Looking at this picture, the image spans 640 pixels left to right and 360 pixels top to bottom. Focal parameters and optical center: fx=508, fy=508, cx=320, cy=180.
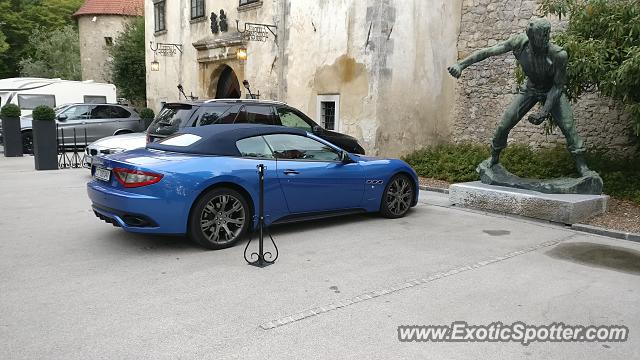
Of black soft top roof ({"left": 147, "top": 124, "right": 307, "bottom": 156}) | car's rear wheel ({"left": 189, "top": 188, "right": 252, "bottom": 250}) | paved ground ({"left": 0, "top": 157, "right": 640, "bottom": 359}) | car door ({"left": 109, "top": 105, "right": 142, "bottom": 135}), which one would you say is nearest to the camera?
paved ground ({"left": 0, "top": 157, "right": 640, "bottom": 359})

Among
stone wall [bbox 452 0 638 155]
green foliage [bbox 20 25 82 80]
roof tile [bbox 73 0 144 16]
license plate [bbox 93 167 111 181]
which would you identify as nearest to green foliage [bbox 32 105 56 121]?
license plate [bbox 93 167 111 181]

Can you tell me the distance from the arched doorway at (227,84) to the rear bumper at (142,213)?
1364 cm

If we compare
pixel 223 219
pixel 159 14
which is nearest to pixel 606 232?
pixel 223 219

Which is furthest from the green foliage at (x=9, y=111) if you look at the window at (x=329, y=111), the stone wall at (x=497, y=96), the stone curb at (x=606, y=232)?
the stone curb at (x=606, y=232)

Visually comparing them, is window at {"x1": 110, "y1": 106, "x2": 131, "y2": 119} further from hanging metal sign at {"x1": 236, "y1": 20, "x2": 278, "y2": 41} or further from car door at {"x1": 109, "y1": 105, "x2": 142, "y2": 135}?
hanging metal sign at {"x1": 236, "y1": 20, "x2": 278, "y2": 41}

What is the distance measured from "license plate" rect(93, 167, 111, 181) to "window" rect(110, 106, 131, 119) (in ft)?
40.2

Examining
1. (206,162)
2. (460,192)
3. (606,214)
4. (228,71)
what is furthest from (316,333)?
(228,71)

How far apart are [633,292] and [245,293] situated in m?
3.46

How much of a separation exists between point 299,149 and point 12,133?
41.5ft

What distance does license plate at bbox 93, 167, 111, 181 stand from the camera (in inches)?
217

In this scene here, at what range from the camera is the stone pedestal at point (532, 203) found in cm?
724

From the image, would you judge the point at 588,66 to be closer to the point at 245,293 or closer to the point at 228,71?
the point at 245,293

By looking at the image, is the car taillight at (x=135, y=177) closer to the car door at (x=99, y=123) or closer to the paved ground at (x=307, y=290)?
the paved ground at (x=307, y=290)

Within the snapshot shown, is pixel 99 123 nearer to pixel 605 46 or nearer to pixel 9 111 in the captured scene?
pixel 9 111
